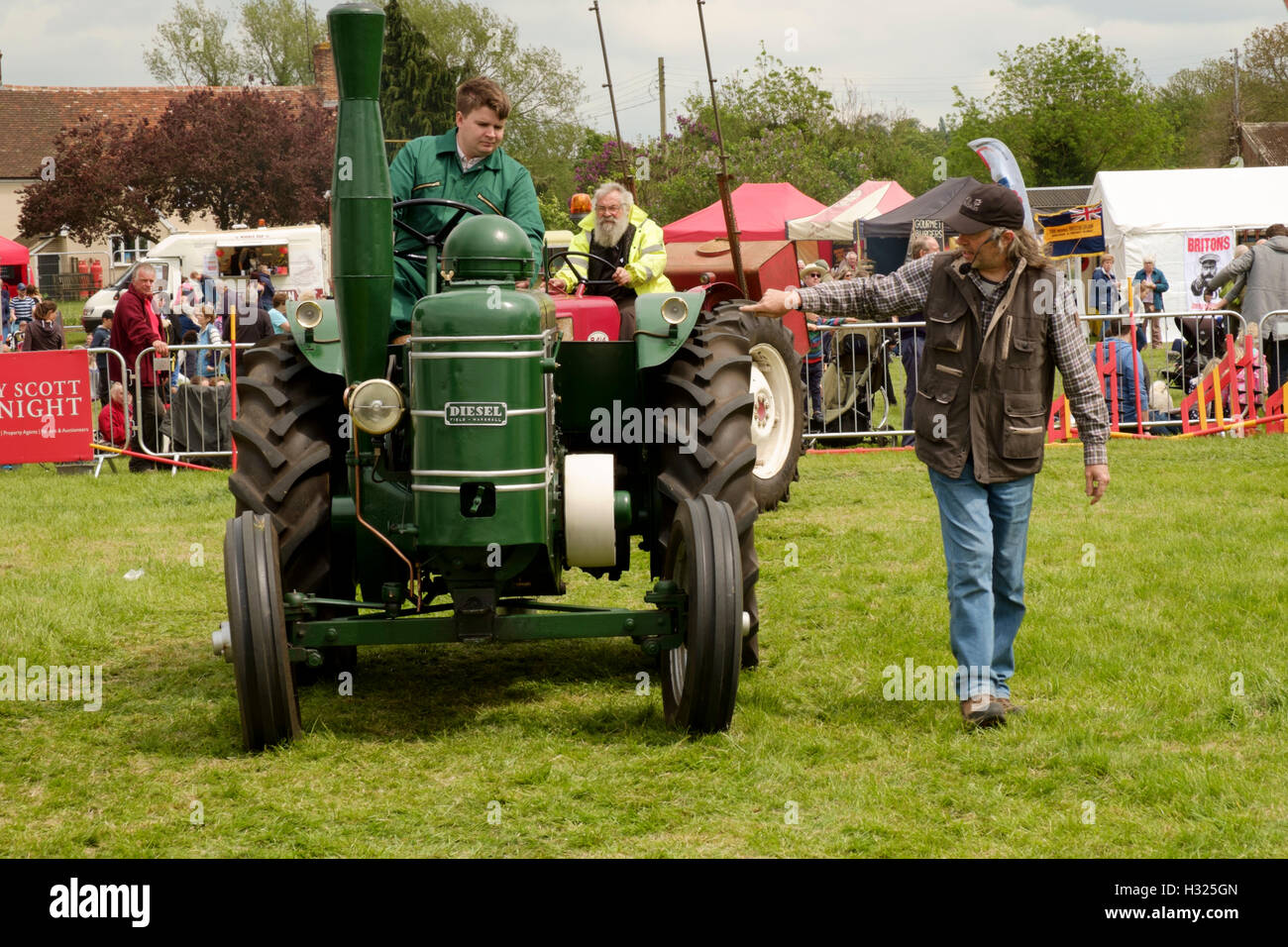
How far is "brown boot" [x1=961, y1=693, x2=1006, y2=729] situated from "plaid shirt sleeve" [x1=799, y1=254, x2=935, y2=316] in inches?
57.0

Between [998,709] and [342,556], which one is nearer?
[998,709]

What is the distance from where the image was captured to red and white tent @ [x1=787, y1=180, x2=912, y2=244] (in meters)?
25.7

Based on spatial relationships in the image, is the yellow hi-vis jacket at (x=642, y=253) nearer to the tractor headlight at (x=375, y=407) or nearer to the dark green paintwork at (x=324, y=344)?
the dark green paintwork at (x=324, y=344)

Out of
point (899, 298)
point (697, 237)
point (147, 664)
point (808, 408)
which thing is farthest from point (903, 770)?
point (697, 237)

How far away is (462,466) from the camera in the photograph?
15.0ft

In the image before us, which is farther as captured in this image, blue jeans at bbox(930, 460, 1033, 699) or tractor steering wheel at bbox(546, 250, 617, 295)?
tractor steering wheel at bbox(546, 250, 617, 295)

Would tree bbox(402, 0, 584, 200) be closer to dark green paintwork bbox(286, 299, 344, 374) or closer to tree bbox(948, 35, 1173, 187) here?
tree bbox(948, 35, 1173, 187)

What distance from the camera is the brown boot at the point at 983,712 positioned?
5121 millimetres

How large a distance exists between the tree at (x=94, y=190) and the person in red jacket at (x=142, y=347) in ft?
117

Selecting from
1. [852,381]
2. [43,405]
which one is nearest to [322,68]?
[43,405]

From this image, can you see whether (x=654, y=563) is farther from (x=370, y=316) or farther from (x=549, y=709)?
(x=370, y=316)

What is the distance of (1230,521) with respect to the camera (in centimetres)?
897

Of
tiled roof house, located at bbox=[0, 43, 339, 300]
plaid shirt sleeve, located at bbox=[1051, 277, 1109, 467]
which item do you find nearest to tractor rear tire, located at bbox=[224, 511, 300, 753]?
plaid shirt sleeve, located at bbox=[1051, 277, 1109, 467]

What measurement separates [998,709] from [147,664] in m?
3.71
